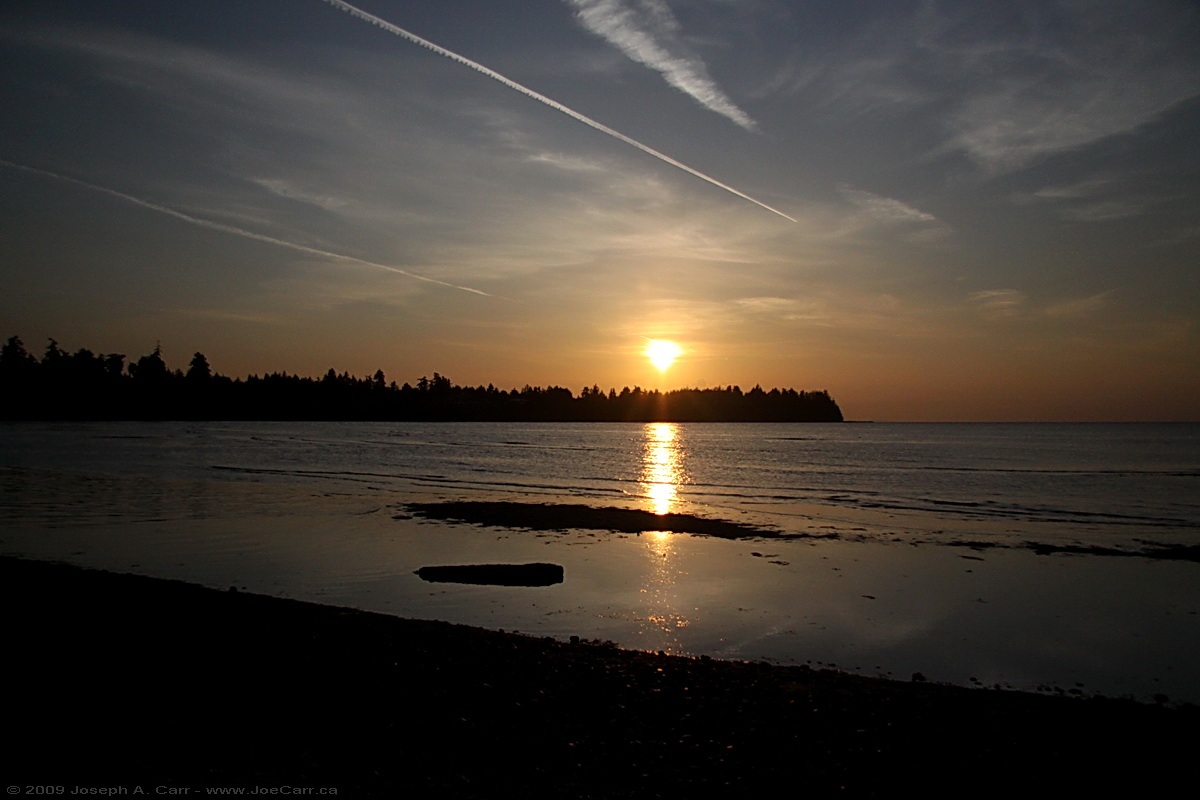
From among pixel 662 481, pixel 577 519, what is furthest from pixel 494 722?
pixel 662 481

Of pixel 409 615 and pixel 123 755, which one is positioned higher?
pixel 123 755

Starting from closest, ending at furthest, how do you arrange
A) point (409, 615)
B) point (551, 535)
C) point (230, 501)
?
point (409, 615)
point (551, 535)
point (230, 501)

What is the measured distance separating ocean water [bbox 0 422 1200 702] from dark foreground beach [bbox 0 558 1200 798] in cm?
276

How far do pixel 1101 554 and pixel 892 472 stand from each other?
135 ft

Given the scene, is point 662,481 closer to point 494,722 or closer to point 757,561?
point 757,561

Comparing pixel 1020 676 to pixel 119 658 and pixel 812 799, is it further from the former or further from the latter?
pixel 119 658

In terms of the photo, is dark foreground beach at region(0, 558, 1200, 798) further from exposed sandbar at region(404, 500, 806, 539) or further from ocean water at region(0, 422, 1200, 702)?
exposed sandbar at region(404, 500, 806, 539)

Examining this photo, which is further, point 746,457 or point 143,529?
point 746,457

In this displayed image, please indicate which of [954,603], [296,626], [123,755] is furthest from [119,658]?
[954,603]

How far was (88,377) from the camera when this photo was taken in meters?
190

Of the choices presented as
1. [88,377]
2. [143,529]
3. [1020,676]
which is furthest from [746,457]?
[88,377]

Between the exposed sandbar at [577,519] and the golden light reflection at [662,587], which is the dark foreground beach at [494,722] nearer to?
the golden light reflection at [662,587]

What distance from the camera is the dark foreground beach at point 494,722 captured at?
686cm

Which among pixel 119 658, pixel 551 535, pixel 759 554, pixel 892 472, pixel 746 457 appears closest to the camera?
pixel 119 658
